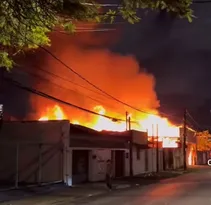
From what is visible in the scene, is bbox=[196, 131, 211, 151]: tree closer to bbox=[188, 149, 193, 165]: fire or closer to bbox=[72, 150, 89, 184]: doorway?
bbox=[188, 149, 193, 165]: fire

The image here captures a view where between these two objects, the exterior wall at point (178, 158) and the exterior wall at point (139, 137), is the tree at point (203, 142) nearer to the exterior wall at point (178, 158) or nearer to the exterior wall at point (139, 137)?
the exterior wall at point (178, 158)

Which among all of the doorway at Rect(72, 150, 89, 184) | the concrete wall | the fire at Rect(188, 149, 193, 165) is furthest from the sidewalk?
the fire at Rect(188, 149, 193, 165)

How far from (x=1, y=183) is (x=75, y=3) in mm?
21679

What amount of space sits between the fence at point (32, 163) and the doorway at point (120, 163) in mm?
10401

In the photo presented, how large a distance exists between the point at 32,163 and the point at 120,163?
1131 centimetres

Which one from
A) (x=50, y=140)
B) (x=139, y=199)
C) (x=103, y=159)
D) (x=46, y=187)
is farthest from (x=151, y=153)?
(x=139, y=199)

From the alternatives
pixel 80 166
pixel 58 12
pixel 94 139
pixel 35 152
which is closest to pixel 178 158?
pixel 94 139

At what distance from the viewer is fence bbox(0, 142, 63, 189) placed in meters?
26.9

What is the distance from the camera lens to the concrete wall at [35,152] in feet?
88.4

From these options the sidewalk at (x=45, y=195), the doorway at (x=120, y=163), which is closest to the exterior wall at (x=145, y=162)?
the doorway at (x=120, y=163)

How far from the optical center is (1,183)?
87.3ft

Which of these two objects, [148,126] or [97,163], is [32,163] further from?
[148,126]

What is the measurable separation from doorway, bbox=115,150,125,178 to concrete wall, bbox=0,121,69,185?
10387 mm

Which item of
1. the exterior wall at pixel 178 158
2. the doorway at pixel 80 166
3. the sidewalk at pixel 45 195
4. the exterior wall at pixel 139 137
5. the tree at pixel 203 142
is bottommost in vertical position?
the sidewalk at pixel 45 195
